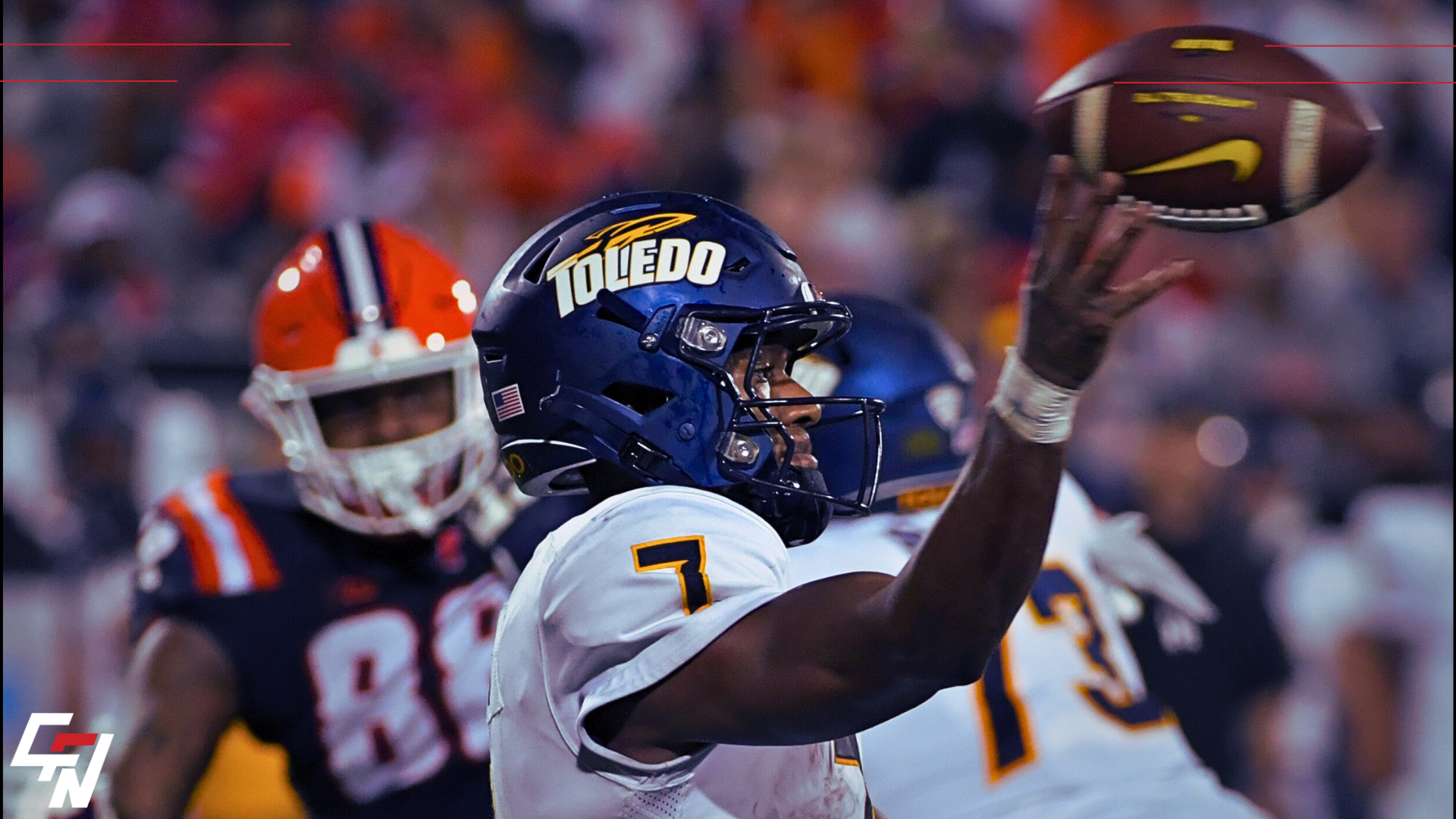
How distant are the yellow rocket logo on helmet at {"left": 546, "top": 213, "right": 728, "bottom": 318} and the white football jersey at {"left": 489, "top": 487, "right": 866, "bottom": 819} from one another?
10.7 inches

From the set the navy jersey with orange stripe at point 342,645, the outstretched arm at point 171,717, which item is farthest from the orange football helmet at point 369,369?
the outstretched arm at point 171,717

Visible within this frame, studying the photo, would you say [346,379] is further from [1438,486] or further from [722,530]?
[1438,486]

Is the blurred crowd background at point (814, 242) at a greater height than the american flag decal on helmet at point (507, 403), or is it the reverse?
the american flag decal on helmet at point (507, 403)

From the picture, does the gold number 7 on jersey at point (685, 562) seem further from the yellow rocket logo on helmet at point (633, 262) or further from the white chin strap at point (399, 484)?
the white chin strap at point (399, 484)

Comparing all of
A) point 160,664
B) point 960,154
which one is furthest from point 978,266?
point 160,664

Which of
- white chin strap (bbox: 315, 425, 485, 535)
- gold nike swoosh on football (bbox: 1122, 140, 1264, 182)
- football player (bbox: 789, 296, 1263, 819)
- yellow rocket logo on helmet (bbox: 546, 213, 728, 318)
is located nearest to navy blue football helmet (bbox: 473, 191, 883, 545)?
yellow rocket logo on helmet (bbox: 546, 213, 728, 318)

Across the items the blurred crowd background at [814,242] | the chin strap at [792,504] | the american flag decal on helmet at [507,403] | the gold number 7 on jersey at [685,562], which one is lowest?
the blurred crowd background at [814,242]

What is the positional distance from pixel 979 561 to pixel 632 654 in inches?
15.5

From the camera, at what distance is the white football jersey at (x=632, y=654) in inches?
64.3

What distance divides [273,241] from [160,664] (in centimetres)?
508

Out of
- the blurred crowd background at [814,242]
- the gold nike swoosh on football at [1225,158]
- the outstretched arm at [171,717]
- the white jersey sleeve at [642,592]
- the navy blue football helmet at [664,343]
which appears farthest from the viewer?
the blurred crowd background at [814,242]

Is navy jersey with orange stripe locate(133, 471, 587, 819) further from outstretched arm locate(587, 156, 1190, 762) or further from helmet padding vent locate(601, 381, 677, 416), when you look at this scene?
outstretched arm locate(587, 156, 1190, 762)

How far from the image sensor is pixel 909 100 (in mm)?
8391

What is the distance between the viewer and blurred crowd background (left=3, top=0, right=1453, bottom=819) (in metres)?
5.47
